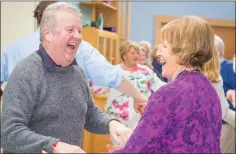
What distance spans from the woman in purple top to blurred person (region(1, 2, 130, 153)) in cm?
34

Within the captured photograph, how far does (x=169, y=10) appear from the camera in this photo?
264 inches

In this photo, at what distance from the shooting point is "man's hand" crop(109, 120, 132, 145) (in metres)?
1.45

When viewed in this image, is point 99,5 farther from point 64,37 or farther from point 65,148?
point 65,148

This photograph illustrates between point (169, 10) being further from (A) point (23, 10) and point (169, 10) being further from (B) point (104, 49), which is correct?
(A) point (23, 10)

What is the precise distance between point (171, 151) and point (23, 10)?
282cm

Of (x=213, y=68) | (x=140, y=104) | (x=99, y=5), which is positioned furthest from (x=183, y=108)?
(x=99, y=5)

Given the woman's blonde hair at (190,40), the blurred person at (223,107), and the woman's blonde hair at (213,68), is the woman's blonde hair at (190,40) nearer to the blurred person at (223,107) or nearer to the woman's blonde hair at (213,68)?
the blurred person at (223,107)

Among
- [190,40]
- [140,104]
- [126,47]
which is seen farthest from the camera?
[126,47]

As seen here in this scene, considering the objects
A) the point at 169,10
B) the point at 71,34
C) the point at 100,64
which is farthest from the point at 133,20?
the point at 71,34

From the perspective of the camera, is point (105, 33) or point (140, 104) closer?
point (140, 104)

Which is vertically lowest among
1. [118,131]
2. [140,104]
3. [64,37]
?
[140,104]

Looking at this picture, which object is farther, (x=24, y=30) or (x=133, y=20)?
(x=133, y=20)

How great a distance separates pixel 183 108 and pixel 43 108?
561mm

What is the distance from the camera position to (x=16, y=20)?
143 inches
